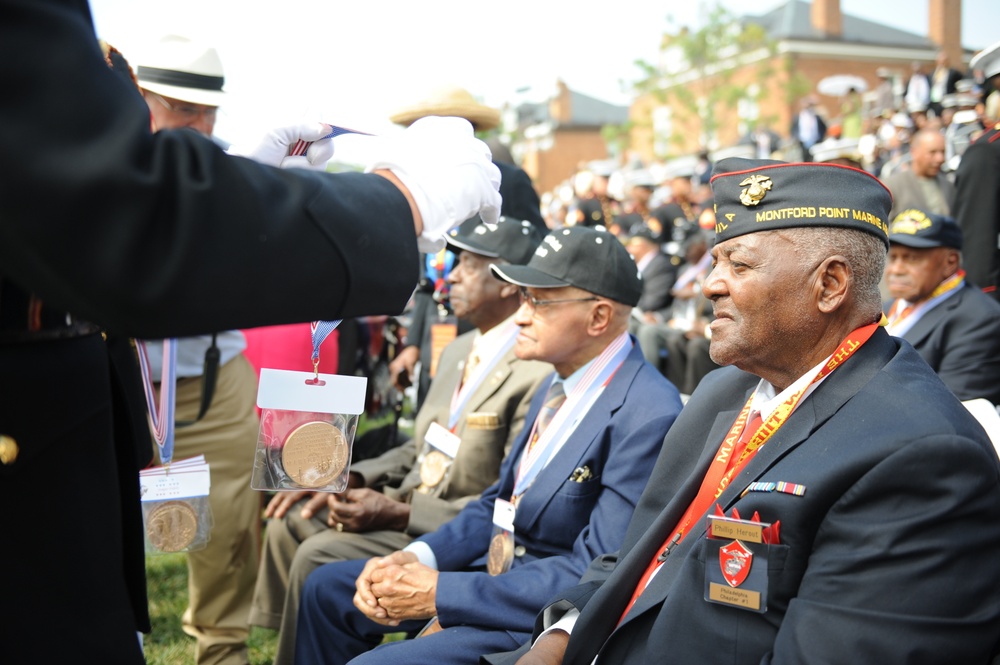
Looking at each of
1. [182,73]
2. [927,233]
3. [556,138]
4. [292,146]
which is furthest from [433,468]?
[556,138]

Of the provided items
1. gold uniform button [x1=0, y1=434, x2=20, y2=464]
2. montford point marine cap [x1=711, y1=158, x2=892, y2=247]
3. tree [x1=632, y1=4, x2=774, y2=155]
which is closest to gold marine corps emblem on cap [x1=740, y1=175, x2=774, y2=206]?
montford point marine cap [x1=711, y1=158, x2=892, y2=247]

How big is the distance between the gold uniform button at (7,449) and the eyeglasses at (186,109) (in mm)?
3098

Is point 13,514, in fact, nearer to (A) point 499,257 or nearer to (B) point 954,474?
(B) point 954,474

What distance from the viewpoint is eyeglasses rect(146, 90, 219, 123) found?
4199 millimetres

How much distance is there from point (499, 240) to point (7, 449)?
12.7 feet

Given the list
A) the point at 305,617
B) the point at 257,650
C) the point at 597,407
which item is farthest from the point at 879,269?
the point at 257,650

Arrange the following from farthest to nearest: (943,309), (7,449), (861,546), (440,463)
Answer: (943,309) < (440,463) < (861,546) < (7,449)

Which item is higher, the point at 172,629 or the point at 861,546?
the point at 861,546

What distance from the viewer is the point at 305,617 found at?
12.6 feet

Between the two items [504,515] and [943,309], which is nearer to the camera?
[504,515]

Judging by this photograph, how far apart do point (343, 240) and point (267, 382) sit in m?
1.18

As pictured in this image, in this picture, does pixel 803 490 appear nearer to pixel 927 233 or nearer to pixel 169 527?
A: pixel 169 527

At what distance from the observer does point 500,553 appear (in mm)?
3584

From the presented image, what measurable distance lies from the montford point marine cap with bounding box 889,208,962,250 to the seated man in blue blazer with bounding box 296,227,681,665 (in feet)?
7.62
